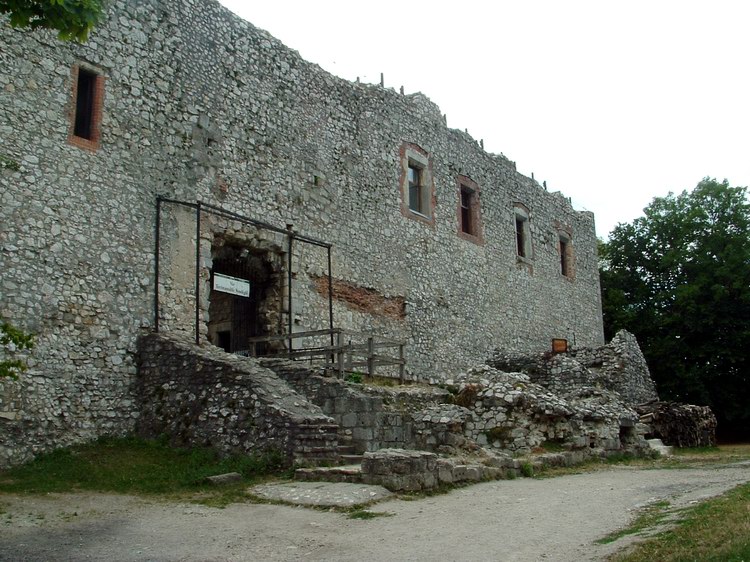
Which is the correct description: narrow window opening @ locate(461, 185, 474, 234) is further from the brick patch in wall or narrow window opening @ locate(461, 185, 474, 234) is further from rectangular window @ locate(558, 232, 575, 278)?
rectangular window @ locate(558, 232, 575, 278)

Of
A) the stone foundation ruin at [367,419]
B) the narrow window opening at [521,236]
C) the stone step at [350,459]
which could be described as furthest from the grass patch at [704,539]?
the narrow window opening at [521,236]

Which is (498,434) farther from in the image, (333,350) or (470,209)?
(470,209)

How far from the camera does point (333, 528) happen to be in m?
7.88

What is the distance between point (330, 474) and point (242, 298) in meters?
8.51

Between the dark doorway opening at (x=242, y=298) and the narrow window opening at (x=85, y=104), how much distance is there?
3506mm

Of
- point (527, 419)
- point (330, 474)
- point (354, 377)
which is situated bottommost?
point (330, 474)

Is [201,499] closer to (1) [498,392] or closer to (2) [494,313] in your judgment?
(1) [498,392]

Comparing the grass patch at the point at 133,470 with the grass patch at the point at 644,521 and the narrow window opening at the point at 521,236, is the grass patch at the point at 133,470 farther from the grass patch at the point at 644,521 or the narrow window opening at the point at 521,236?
the narrow window opening at the point at 521,236

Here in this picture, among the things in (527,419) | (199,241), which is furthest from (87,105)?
(527,419)

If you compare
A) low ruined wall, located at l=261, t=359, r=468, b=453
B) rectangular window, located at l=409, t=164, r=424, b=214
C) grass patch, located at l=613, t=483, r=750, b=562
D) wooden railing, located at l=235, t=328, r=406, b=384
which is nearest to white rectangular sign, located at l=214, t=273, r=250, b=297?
wooden railing, located at l=235, t=328, r=406, b=384

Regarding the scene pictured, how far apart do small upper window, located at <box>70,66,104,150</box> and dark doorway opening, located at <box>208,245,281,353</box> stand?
3.44 meters

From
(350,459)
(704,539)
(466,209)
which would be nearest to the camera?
(704,539)

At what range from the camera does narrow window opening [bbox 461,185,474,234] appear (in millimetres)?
24406

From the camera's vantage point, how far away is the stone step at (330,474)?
9828mm
